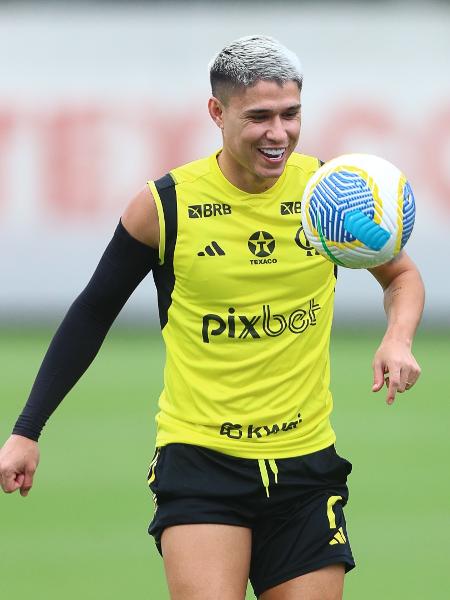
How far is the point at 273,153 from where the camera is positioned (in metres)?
4.87

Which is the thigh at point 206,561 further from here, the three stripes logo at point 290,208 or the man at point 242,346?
the three stripes logo at point 290,208

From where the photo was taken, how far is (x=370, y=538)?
818 cm

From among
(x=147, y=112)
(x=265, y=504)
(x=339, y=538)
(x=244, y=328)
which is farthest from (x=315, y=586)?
(x=147, y=112)

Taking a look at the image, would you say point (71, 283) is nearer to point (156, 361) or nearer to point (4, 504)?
point (156, 361)

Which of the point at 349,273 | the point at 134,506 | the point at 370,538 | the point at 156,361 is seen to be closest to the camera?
the point at 370,538

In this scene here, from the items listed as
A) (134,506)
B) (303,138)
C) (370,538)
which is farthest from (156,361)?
(370,538)

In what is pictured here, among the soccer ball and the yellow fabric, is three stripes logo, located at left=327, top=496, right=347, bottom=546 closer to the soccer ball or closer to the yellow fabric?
the yellow fabric

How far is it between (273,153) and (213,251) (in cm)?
40

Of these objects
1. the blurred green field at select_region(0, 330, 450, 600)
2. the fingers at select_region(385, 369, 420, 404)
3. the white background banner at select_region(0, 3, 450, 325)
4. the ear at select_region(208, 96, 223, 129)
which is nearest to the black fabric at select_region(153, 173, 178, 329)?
the ear at select_region(208, 96, 223, 129)

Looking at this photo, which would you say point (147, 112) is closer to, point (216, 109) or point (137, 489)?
point (137, 489)

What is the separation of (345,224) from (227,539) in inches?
44.5

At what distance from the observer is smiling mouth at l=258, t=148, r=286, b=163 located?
4855 millimetres

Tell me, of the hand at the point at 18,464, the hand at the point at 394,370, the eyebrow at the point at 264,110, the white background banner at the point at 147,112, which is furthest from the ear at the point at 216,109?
the white background banner at the point at 147,112

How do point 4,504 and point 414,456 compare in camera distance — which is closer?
point 4,504
